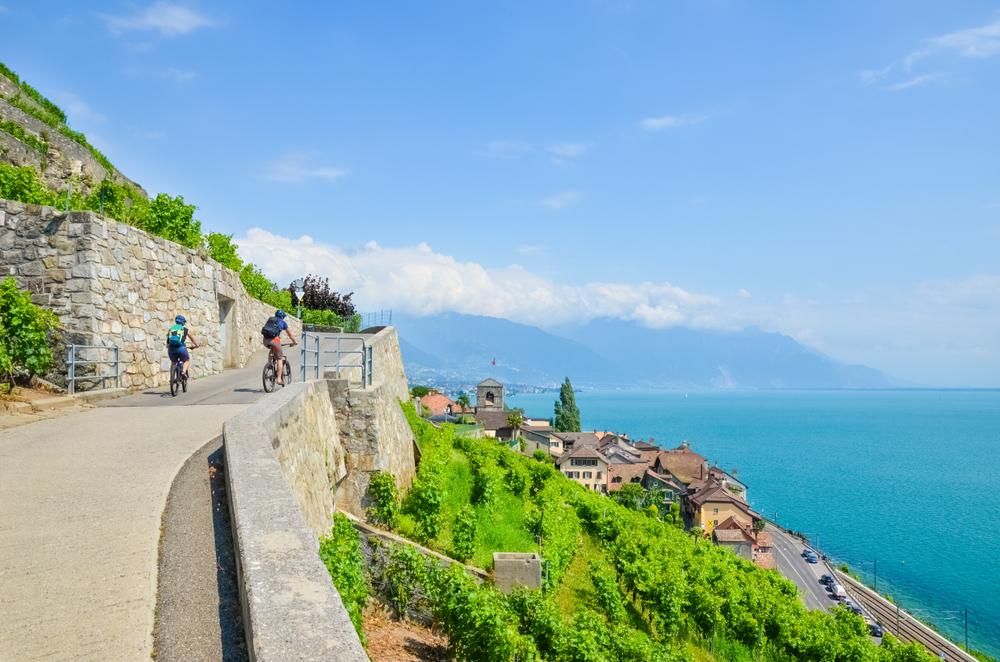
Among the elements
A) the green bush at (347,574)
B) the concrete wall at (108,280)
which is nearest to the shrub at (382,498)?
the green bush at (347,574)

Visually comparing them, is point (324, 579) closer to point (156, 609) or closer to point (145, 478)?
point (156, 609)

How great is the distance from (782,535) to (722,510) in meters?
9.18

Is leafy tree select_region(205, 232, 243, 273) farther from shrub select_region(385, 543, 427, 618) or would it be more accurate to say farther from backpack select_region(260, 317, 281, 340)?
shrub select_region(385, 543, 427, 618)

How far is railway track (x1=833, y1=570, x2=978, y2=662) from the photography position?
3841 centimetres

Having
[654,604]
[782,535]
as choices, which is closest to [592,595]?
[654,604]

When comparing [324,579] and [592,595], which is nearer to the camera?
[324,579]

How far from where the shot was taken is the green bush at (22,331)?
34.9ft

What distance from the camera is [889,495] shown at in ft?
299

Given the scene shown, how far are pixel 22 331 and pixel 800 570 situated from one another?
6131 centimetres

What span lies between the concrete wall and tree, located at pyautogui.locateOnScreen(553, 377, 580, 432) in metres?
86.9

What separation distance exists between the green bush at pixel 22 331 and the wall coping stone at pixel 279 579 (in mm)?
8332

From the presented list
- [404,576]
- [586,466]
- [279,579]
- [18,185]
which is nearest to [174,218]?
[18,185]

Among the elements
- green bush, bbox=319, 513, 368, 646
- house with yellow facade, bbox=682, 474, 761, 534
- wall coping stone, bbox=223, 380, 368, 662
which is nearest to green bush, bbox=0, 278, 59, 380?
green bush, bbox=319, 513, 368, 646

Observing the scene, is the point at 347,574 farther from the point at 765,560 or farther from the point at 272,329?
the point at 765,560
